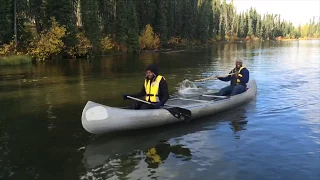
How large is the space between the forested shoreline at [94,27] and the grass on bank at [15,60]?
6.19 feet

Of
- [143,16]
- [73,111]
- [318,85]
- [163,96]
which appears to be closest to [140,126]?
[163,96]

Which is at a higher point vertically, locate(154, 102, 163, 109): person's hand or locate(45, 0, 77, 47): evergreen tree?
locate(45, 0, 77, 47): evergreen tree

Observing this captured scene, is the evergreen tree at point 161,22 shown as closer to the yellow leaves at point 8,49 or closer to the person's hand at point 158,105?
the yellow leaves at point 8,49

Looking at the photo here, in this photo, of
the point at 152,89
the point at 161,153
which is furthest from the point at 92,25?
the point at 161,153

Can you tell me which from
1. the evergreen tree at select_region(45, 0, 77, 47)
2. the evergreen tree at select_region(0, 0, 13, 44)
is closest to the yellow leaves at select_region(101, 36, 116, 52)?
the evergreen tree at select_region(45, 0, 77, 47)

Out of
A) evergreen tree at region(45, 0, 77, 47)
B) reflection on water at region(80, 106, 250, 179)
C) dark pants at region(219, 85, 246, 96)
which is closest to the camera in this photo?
reflection on water at region(80, 106, 250, 179)

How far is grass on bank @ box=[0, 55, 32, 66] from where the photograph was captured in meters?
31.7

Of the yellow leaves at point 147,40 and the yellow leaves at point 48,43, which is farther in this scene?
the yellow leaves at point 147,40

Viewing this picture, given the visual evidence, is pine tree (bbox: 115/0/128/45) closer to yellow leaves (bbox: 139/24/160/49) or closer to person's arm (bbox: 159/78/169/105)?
yellow leaves (bbox: 139/24/160/49)

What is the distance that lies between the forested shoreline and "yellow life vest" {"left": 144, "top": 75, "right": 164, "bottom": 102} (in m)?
27.9

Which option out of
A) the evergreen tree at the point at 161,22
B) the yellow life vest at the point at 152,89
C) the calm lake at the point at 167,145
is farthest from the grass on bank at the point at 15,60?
the evergreen tree at the point at 161,22

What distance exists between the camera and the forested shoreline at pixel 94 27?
36.8 meters

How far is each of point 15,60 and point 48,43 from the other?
4.94m

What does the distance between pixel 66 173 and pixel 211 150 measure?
12.0 feet
